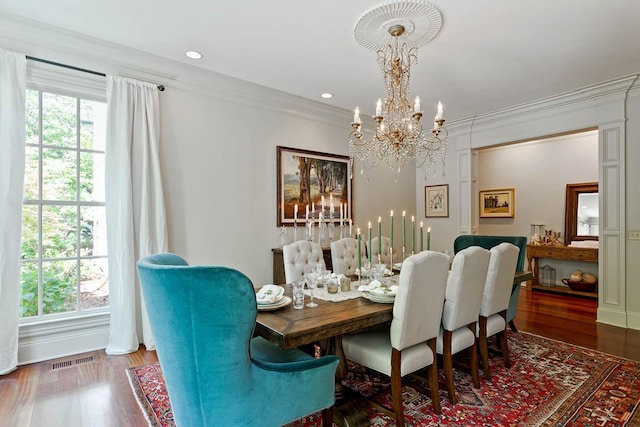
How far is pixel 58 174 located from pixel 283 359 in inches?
105

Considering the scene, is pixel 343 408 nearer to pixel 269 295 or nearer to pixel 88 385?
pixel 269 295

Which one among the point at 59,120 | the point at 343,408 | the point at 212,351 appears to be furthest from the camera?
the point at 59,120

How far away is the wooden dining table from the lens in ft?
5.29

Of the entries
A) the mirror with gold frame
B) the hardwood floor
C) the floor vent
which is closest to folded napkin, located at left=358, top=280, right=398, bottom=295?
the hardwood floor

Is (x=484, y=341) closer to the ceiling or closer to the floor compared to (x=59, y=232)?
closer to the floor

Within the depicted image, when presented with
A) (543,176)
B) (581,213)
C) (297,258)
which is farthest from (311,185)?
(581,213)

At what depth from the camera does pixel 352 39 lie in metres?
2.80

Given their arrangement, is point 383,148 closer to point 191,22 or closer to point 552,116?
point 191,22

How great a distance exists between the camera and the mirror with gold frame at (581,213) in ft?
17.3

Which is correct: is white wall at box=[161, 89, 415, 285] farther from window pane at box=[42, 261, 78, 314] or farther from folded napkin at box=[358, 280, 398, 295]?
folded napkin at box=[358, 280, 398, 295]

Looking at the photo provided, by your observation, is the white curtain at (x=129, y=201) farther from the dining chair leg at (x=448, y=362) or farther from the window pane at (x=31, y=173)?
the dining chair leg at (x=448, y=362)

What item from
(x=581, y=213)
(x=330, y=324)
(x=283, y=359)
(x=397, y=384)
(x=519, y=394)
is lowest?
(x=519, y=394)

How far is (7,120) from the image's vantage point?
8.39 feet

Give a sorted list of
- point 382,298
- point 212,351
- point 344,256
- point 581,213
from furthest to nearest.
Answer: point 581,213, point 344,256, point 382,298, point 212,351
